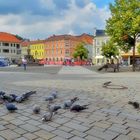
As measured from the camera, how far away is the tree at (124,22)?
2912cm

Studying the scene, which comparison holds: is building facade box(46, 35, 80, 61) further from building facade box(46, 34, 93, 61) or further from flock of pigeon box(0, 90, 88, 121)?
flock of pigeon box(0, 90, 88, 121)

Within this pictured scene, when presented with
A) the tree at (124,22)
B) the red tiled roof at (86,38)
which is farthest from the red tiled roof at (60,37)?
the tree at (124,22)

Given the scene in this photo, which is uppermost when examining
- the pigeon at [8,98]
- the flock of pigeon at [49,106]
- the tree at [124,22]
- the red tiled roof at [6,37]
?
the red tiled roof at [6,37]

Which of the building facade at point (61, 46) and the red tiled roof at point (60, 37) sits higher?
the red tiled roof at point (60, 37)

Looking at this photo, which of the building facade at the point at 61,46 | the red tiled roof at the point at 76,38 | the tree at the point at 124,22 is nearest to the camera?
the tree at the point at 124,22

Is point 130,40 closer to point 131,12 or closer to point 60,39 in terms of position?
point 131,12

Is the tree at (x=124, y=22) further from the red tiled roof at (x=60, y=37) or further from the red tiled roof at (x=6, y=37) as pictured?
the red tiled roof at (x=60, y=37)

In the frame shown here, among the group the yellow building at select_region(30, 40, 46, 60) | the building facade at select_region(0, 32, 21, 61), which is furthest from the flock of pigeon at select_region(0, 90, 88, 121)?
the yellow building at select_region(30, 40, 46, 60)

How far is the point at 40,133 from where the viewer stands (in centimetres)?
456

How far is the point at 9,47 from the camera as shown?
338ft

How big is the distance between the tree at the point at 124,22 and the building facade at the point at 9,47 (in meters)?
73.9

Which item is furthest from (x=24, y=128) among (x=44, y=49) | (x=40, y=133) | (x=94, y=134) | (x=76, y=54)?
(x=44, y=49)

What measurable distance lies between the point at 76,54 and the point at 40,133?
81.7m

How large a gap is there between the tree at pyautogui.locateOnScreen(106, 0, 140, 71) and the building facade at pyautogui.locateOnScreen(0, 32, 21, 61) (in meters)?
73.9
